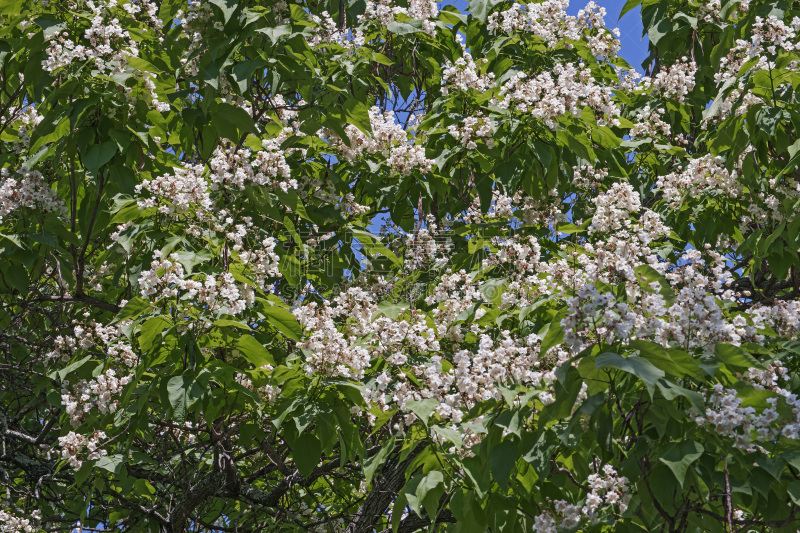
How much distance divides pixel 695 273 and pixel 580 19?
8.15 feet

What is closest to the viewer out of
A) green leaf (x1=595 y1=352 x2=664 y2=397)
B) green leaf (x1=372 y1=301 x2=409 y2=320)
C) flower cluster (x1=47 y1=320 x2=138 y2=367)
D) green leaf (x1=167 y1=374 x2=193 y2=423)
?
green leaf (x1=595 y1=352 x2=664 y2=397)

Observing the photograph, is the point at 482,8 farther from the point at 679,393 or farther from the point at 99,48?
the point at 679,393

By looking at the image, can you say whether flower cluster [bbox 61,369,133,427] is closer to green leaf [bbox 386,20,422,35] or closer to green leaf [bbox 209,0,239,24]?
green leaf [bbox 209,0,239,24]

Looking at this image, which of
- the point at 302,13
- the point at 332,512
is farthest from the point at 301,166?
the point at 332,512

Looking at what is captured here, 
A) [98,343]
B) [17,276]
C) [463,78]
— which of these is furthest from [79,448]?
[463,78]

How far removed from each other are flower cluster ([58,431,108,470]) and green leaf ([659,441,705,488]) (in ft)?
7.64

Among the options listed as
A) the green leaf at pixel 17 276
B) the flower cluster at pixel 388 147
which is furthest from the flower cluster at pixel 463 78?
the green leaf at pixel 17 276

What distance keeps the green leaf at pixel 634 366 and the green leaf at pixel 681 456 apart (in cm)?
28

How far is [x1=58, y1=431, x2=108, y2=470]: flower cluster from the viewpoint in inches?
129

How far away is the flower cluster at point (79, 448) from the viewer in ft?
10.8

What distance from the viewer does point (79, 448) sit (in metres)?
3.32

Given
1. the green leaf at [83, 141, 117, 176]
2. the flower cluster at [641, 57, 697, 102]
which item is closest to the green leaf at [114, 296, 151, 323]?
the green leaf at [83, 141, 117, 176]

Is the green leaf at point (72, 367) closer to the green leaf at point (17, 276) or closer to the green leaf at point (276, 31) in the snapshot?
the green leaf at point (17, 276)

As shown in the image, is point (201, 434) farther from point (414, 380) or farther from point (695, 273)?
point (695, 273)
